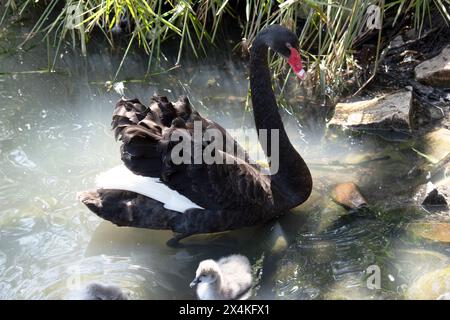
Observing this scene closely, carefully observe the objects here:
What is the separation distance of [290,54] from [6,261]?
4.78ft

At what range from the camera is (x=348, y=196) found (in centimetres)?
289

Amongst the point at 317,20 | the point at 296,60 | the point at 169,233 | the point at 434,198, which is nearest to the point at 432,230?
the point at 434,198

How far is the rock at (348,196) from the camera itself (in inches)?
112

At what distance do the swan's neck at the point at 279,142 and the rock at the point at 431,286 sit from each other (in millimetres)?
685

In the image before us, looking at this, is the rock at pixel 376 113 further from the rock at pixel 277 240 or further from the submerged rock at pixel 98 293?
the submerged rock at pixel 98 293

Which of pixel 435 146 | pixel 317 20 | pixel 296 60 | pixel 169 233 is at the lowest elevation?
pixel 169 233

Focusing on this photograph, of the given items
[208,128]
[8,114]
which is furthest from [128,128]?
[8,114]

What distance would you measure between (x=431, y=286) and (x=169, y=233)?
1141 millimetres

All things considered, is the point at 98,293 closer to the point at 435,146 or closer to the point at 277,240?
the point at 277,240

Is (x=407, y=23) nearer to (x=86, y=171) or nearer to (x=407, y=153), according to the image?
(x=407, y=153)

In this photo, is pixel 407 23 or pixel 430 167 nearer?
pixel 430 167

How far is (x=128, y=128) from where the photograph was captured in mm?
2674

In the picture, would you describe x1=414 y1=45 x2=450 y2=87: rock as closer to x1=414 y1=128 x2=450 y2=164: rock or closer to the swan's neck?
x1=414 y1=128 x2=450 y2=164: rock
